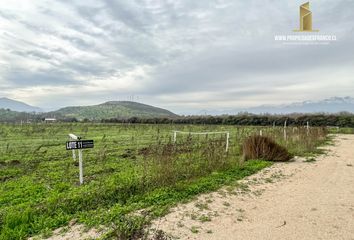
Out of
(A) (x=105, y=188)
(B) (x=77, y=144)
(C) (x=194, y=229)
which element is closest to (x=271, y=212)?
(C) (x=194, y=229)

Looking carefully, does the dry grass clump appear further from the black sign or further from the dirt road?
the black sign

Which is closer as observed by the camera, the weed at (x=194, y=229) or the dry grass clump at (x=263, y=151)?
the weed at (x=194, y=229)

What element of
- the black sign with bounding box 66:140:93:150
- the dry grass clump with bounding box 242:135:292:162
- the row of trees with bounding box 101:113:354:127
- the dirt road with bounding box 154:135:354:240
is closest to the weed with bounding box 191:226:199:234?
the dirt road with bounding box 154:135:354:240

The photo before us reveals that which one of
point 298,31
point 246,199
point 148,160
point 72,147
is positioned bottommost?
point 246,199

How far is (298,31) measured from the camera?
1312cm

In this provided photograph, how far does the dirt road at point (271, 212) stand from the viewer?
3.38m

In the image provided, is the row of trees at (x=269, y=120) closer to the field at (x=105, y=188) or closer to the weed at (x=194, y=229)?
the field at (x=105, y=188)

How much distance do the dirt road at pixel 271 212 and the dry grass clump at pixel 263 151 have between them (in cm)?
268

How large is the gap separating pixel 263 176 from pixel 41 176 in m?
6.06

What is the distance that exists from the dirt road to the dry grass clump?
2.68 m

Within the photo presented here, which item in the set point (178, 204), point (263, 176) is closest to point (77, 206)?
point (178, 204)

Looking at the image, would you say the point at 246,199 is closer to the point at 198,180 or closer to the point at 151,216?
the point at 198,180

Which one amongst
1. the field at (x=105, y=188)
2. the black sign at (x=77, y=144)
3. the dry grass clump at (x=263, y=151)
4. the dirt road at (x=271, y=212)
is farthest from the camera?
the dry grass clump at (x=263, y=151)

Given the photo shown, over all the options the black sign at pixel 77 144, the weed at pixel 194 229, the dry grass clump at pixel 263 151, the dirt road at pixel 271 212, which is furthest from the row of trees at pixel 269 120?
the weed at pixel 194 229
